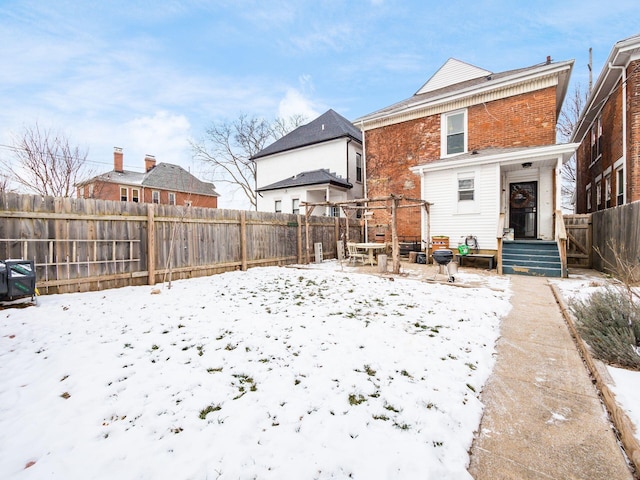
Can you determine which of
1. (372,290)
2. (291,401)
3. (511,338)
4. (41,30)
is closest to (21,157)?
(41,30)

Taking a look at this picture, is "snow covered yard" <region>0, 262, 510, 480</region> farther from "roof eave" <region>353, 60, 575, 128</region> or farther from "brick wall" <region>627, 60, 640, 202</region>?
"roof eave" <region>353, 60, 575, 128</region>

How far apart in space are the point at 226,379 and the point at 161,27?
13.1 meters

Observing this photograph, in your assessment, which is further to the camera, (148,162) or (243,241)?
(148,162)

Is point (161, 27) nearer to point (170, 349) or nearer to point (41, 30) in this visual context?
point (41, 30)

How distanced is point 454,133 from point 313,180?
7629mm

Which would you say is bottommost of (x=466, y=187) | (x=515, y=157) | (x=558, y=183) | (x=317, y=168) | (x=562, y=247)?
(x=562, y=247)

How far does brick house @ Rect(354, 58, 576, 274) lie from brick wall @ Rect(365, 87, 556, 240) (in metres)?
0.04

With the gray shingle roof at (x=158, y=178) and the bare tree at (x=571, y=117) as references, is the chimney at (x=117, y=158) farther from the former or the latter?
the bare tree at (x=571, y=117)

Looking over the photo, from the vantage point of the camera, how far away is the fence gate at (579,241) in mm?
10445

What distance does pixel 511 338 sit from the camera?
3898 mm

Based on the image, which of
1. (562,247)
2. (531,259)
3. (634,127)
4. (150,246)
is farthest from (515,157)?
(150,246)

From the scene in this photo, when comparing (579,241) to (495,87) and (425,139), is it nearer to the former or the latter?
(495,87)

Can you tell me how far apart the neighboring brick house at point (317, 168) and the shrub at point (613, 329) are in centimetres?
1308

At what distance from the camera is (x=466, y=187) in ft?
35.8
